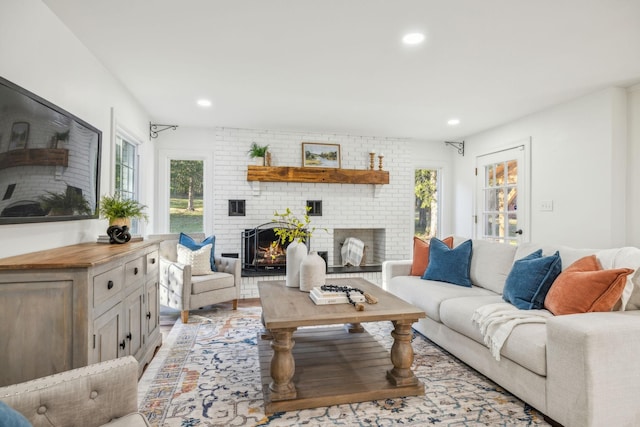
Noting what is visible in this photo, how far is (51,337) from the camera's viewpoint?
156 cm

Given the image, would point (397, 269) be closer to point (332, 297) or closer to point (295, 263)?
point (295, 263)

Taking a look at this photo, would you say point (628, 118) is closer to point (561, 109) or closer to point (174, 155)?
point (561, 109)

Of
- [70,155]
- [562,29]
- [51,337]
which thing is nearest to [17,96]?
[70,155]

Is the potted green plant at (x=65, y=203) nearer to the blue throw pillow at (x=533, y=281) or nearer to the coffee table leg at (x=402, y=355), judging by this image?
the coffee table leg at (x=402, y=355)

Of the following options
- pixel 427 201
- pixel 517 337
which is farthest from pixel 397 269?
pixel 427 201

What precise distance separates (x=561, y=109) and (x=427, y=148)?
2.18 m

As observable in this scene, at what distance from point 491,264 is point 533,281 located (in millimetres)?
728

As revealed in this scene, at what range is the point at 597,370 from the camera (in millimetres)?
1657

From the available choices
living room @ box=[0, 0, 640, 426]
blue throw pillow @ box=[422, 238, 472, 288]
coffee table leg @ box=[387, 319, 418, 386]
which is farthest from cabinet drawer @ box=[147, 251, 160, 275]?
blue throw pillow @ box=[422, 238, 472, 288]

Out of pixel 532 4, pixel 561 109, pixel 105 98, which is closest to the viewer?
pixel 532 4

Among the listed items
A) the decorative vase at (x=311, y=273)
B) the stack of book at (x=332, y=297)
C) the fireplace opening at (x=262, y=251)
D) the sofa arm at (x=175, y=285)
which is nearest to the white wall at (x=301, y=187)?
the fireplace opening at (x=262, y=251)

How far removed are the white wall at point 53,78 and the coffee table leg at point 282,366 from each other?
146 centimetres

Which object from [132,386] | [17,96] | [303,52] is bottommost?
[132,386]

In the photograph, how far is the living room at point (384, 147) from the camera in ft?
7.27
